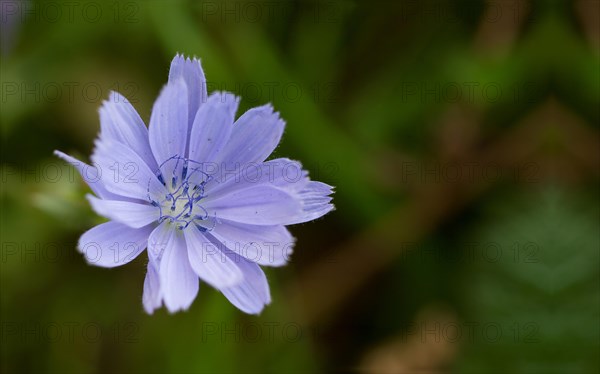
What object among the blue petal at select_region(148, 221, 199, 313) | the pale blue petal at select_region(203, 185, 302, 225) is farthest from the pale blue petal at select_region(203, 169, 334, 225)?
the blue petal at select_region(148, 221, 199, 313)

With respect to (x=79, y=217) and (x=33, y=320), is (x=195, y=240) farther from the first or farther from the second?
(x=33, y=320)

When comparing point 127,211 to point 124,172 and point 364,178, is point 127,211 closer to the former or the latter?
point 124,172

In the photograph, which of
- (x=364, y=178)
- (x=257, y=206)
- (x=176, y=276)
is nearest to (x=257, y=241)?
(x=257, y=206)

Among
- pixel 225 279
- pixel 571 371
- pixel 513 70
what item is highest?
pixel 513 70

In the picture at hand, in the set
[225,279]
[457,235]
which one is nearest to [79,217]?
[225,279]

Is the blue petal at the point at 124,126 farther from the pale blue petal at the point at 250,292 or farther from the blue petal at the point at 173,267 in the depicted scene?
the pale blue petal at the point at 250,292

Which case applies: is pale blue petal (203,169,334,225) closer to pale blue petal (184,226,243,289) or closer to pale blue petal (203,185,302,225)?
pale blue petal (203,185,302,225)

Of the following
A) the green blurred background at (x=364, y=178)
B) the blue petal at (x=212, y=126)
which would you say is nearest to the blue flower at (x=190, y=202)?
the blue petal at (x=212, y=126)
